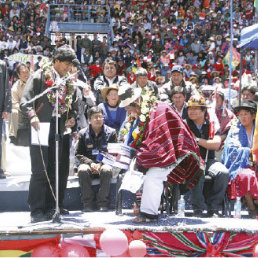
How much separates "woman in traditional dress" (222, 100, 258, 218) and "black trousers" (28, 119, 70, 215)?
1833 millimetres

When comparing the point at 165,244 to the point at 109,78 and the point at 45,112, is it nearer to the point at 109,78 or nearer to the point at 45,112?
the point at 45,112

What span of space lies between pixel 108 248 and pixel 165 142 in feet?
4.11

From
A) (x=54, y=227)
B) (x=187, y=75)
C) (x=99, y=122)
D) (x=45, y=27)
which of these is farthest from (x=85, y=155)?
(x=45, y=27)

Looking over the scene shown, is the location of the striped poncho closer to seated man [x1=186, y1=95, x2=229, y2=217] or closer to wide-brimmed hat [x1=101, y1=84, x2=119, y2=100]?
seated man [x1=186, y1=95, x2=229, y2=217]

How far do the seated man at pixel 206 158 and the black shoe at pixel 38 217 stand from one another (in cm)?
163

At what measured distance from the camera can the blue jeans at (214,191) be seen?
5.59m

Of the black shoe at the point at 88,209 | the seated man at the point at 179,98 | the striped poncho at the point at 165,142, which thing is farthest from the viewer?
the seated man at the point at 179,98

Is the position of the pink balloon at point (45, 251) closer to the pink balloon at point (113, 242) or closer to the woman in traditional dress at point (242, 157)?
the pink balloon at point (113, 242)

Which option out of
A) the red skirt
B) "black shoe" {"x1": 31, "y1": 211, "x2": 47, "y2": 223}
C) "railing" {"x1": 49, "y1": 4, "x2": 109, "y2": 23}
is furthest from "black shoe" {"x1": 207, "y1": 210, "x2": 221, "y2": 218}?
"railing" {"x1": 49, "y1": 4, "x2": 109, "y2": 23}

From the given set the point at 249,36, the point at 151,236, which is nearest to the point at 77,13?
the point at 249,36

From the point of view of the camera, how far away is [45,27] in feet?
65.6

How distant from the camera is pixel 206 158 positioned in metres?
5.86

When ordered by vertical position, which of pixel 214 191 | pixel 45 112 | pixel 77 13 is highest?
pixel 77 13

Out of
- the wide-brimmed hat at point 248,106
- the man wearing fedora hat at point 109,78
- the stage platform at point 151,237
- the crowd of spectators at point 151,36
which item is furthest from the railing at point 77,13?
the stage platform at point 151,237
